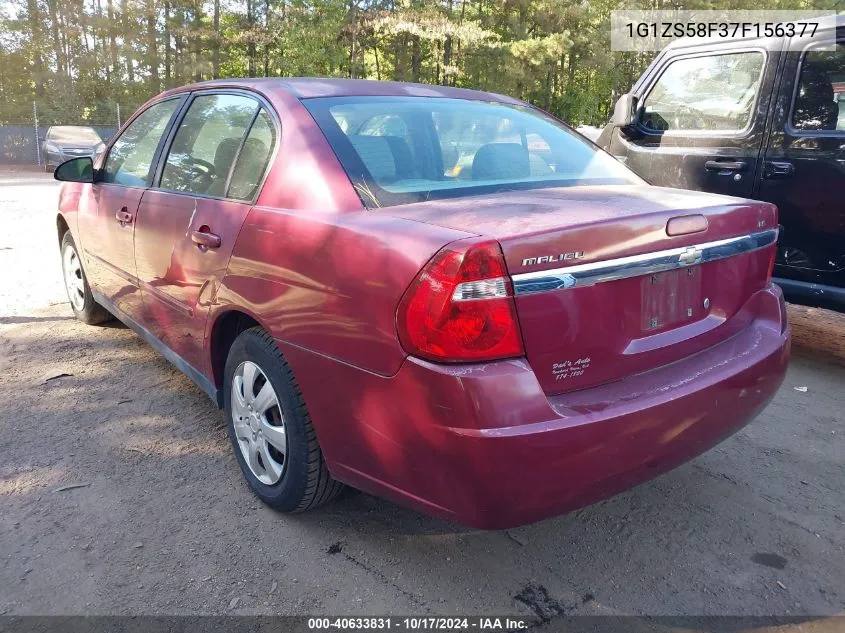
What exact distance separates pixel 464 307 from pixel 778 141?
3.29m

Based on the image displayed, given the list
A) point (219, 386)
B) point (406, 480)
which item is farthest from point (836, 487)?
point (219, 386)

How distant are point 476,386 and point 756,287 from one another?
55.3 inches

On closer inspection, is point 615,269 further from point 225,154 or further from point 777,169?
point 777,169

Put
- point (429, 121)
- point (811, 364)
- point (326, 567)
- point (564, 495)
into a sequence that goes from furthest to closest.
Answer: point (811, 364) < point (429, 121) < point (326, 567) < point (564, 495)

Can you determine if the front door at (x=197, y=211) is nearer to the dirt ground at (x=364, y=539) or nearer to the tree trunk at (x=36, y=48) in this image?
the dirt ground at (x=364, y=539)

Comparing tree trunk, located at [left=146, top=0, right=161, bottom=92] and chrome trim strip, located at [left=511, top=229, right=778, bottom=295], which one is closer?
chrome trim strip, located at [left=511, top=229, right=778, bottom=295]

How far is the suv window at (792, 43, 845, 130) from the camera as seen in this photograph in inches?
160

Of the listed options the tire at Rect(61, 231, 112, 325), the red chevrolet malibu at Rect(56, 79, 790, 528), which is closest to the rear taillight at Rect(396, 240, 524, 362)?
the red chevrolet malibu at Rect(56, 79, 790, 528)

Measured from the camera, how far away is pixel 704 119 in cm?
473

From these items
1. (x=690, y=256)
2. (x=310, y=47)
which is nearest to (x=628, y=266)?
(x=690, y=256)

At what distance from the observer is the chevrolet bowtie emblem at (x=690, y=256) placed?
2188mm

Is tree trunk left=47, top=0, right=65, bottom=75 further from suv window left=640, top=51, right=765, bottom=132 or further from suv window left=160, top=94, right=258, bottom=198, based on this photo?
suv window left=160, top=94, right=258, bottom=198

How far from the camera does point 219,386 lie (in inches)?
117

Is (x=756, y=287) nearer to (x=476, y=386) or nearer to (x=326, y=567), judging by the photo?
(x=476, y=386)
